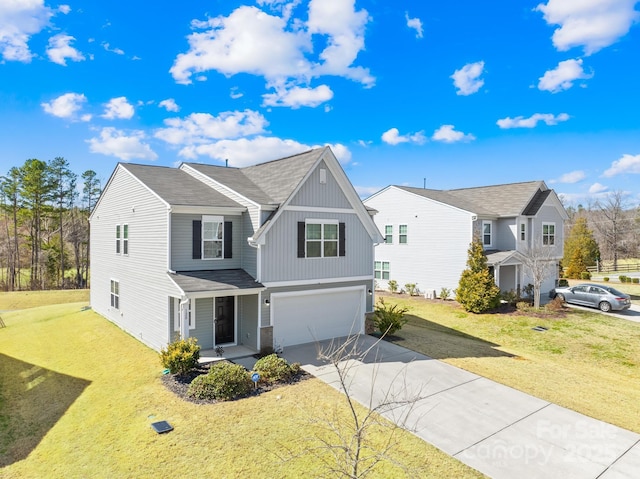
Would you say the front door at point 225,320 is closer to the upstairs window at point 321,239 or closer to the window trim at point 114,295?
the upstairs window at point 321,239

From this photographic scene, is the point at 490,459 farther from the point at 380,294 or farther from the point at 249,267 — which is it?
the point at 380,294

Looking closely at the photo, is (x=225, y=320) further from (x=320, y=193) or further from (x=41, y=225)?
(x=41, y=225)

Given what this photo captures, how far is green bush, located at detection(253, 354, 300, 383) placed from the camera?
36.3 feet

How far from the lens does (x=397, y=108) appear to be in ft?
83.7

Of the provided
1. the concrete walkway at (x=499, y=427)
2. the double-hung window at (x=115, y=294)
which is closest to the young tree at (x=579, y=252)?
the concrete walkway at (x=499, y=427)

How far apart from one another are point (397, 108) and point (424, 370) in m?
19.2

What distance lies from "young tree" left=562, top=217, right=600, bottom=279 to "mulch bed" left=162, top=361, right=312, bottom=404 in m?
37.3

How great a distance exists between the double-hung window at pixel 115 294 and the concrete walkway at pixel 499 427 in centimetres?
1125

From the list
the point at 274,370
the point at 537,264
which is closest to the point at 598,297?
the point at 537,264

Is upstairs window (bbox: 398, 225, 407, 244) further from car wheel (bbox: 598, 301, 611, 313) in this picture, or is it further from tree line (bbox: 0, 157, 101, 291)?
tree line (bbox: 0, 157, 101, 291)

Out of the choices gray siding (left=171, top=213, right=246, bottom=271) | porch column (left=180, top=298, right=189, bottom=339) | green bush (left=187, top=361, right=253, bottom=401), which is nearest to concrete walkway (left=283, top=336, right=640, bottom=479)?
green bush (left=187, top=361, right=253, bottom=401)

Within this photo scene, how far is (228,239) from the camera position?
575 inches

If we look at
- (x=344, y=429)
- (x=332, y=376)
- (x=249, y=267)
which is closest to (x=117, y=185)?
(x=249, y=267)

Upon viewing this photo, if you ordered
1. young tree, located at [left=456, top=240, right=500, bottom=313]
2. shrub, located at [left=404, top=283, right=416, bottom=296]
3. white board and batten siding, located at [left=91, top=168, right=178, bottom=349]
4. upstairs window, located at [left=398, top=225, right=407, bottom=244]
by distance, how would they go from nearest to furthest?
white board and batten siding, located at [left=91, top=168, right=178, bottom=349], young tree, located at [left=456, top=240, right=500, bottom=313], shrub, located at [left=404, top=283, right=416, bottom=296], upstairs window, located at [left=398, top=225, right=407, bottom=244]
